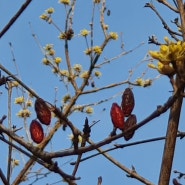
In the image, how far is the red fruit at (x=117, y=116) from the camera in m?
1.25

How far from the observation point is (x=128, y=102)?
49.3 inches

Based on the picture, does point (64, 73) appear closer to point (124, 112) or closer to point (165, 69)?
point (124, 112)

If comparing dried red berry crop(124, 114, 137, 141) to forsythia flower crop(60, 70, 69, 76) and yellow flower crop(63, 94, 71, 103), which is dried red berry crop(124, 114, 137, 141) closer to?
yellow flower crop(63, 94, 71, 103)

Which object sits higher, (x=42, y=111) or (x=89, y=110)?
(x=89, y=110)

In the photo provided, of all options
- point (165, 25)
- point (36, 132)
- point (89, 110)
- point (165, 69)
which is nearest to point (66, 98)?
point (89, 110)

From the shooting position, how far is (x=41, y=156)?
1.23m

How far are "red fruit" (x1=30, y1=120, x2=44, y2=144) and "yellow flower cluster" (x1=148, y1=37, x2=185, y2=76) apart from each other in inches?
16.3

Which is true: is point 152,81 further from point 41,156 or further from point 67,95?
point 41,156

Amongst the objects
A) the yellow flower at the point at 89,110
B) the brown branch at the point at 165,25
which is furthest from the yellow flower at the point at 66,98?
the brown branch at the point at 165,25

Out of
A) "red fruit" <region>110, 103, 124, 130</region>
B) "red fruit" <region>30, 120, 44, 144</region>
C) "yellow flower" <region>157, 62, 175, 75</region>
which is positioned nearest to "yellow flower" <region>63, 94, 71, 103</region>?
"red fruit" <region>30, 120, 44, 144</region>

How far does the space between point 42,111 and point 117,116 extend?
20cm

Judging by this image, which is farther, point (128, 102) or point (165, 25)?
point (165, 25)

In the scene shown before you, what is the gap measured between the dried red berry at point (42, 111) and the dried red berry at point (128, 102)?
20 cm

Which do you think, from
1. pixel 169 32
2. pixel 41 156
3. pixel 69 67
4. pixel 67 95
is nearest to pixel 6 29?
pixel 41 156
